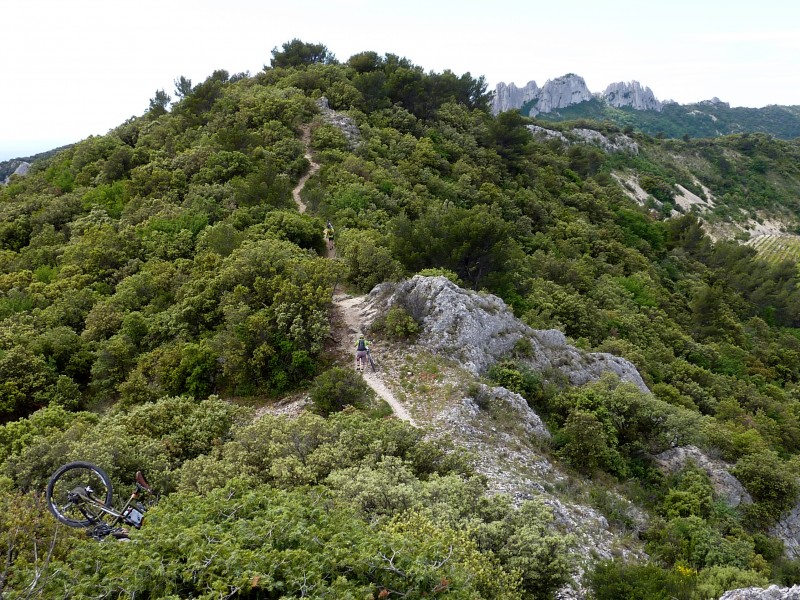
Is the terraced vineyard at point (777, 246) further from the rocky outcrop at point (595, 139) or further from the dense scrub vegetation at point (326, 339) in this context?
the rocky outcrop at point (595, 139)

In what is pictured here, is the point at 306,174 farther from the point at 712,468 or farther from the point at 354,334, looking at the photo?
the point at 712,468

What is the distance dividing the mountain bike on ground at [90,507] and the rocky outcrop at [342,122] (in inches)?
1374

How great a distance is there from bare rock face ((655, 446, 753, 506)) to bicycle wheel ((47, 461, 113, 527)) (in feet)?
56.7

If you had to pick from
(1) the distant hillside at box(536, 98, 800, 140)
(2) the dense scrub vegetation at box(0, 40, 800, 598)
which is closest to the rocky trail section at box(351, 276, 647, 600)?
(2) the dense scrub vegetation at box(0, 40, 800, 598)

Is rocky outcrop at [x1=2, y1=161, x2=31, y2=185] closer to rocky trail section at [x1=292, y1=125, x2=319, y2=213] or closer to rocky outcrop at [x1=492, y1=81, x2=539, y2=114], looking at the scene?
rocky trail section at [x1=292, y1=125, x2=319, y2=213]

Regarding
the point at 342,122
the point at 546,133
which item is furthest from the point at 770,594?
the point at 546,133

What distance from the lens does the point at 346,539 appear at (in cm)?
737

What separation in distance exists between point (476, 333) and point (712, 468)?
9.65 metres

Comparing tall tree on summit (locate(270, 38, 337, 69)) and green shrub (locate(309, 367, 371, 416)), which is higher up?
tall tree on summit (locate(270, 38, 337, 69))

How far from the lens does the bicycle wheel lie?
8008 millimetres

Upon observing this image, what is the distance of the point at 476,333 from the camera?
19.0 meters

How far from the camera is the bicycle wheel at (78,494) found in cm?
801

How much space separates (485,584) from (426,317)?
1213cm

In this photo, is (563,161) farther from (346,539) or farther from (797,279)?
(346,539)
